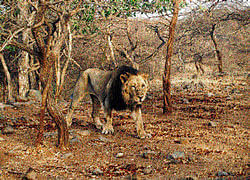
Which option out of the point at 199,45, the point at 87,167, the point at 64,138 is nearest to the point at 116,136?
the point at 64,138

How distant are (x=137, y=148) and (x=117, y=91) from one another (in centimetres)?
162

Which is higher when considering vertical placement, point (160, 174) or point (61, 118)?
point (61, 118)

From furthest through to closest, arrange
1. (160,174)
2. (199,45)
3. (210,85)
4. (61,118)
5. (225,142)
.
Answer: (199,45) → (210,85) → (225,142) → (61,118) → (160,174)

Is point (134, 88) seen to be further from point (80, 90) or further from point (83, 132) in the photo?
point (80, 90)

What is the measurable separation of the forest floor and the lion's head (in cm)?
107

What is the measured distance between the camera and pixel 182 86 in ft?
59.7

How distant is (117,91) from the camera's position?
24.7ft

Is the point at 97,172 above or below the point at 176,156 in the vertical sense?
below

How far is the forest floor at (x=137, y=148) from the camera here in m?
5.10

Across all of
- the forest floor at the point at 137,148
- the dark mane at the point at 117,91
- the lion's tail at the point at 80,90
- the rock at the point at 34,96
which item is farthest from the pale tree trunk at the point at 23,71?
the dark mane at the point at 117,91

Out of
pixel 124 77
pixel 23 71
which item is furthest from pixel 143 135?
pixel 23 71

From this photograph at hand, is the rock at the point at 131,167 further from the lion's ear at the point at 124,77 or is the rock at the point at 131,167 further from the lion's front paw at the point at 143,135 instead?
the lion's ear at the point at 124,77

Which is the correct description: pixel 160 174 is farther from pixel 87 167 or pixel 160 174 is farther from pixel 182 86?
pixel 182 86

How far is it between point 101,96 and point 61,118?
1.96 m
